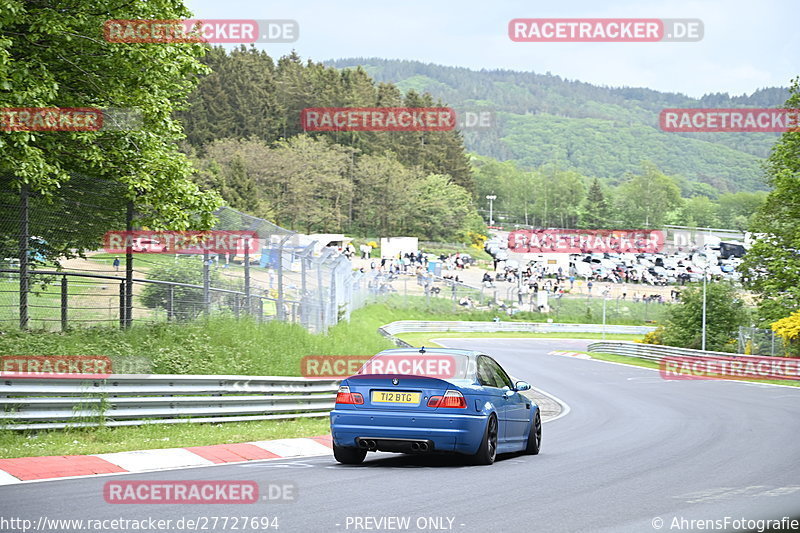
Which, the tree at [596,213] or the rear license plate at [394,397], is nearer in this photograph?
the rear license plate at [394,397]

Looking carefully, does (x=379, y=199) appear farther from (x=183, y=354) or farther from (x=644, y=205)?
(x=183, y=354)

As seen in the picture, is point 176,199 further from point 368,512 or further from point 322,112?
point 322,112

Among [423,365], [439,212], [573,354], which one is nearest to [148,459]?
[423,365]

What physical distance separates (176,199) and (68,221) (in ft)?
6.31

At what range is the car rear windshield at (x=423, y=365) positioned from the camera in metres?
11.0

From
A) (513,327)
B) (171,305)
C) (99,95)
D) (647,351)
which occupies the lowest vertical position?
(513,327)

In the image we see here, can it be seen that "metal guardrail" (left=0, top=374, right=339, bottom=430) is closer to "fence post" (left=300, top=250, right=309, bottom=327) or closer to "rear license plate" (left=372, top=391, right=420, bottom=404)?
"rear license plate" (left=372, top=391, right=420, bottom=404)

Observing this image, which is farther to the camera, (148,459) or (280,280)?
(280,280)

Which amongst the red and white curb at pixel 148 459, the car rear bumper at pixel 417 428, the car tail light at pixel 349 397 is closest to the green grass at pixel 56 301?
the red and white curb at pixel 148 459

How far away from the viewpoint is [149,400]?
1330cm

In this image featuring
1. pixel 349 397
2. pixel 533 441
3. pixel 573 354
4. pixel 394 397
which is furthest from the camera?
pixel 573 354

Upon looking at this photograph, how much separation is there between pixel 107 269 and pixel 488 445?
891cm

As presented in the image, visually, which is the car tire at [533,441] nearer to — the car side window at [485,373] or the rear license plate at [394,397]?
the car side window at [485,373]

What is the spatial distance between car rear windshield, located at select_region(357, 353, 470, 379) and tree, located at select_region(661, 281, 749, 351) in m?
37.9
